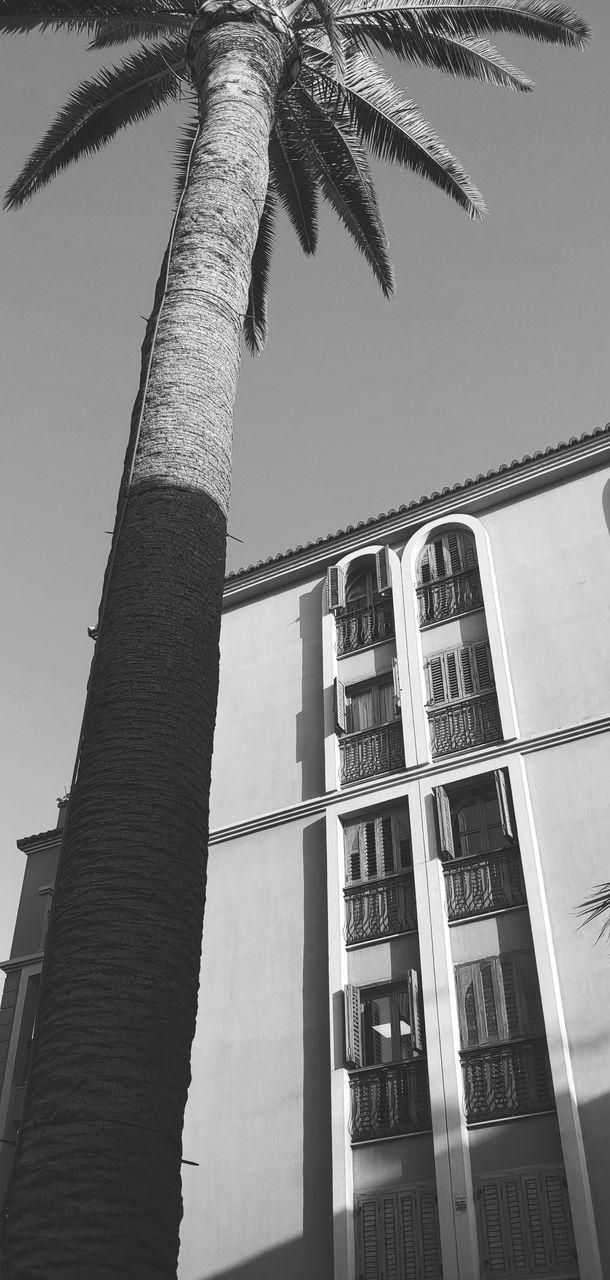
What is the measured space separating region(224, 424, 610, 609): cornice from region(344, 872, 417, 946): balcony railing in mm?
6691

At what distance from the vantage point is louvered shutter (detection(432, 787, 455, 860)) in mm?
15234

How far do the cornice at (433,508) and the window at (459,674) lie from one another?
3061 mm

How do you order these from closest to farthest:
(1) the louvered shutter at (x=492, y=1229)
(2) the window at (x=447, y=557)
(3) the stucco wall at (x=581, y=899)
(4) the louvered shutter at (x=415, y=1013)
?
(1) the louvered shutter at (x=492, y=1229) → (3) the stucco wall at (x=581, y=899) → (4) the louvered shutter at (x=415, y=1013) → (2) the window at (x=447, y=557)

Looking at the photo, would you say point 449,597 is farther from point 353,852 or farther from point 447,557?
point 353,852

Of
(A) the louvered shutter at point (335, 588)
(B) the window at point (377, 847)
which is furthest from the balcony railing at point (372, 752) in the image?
(A) the louvered shutter at point (335, 588)

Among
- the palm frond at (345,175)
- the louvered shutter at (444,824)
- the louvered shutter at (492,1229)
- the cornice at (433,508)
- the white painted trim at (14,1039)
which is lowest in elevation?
the louvered shutter at (492,1229)

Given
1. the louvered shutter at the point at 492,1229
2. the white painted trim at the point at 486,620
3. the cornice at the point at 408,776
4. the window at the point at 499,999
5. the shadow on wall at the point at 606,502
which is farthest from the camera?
the shadow on wall at the point at 606,502

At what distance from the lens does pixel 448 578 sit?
18562 millimetres

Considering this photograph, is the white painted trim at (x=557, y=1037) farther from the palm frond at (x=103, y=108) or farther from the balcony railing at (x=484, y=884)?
the palm frond at (x=103, y=108)

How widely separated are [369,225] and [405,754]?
→ 7.93 metres

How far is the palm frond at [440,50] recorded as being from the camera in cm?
1477

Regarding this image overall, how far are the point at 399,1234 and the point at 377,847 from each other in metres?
5.02

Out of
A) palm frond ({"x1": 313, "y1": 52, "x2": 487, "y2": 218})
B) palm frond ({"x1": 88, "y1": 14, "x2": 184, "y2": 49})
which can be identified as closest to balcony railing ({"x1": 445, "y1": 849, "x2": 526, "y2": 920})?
palm frond ({"x1": 313, "y1": 52, "x2": 487, "y2": 218})

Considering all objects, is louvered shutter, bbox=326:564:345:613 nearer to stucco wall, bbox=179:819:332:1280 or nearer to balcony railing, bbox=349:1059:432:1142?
stucco wall, bbox=179:819:332:1280
